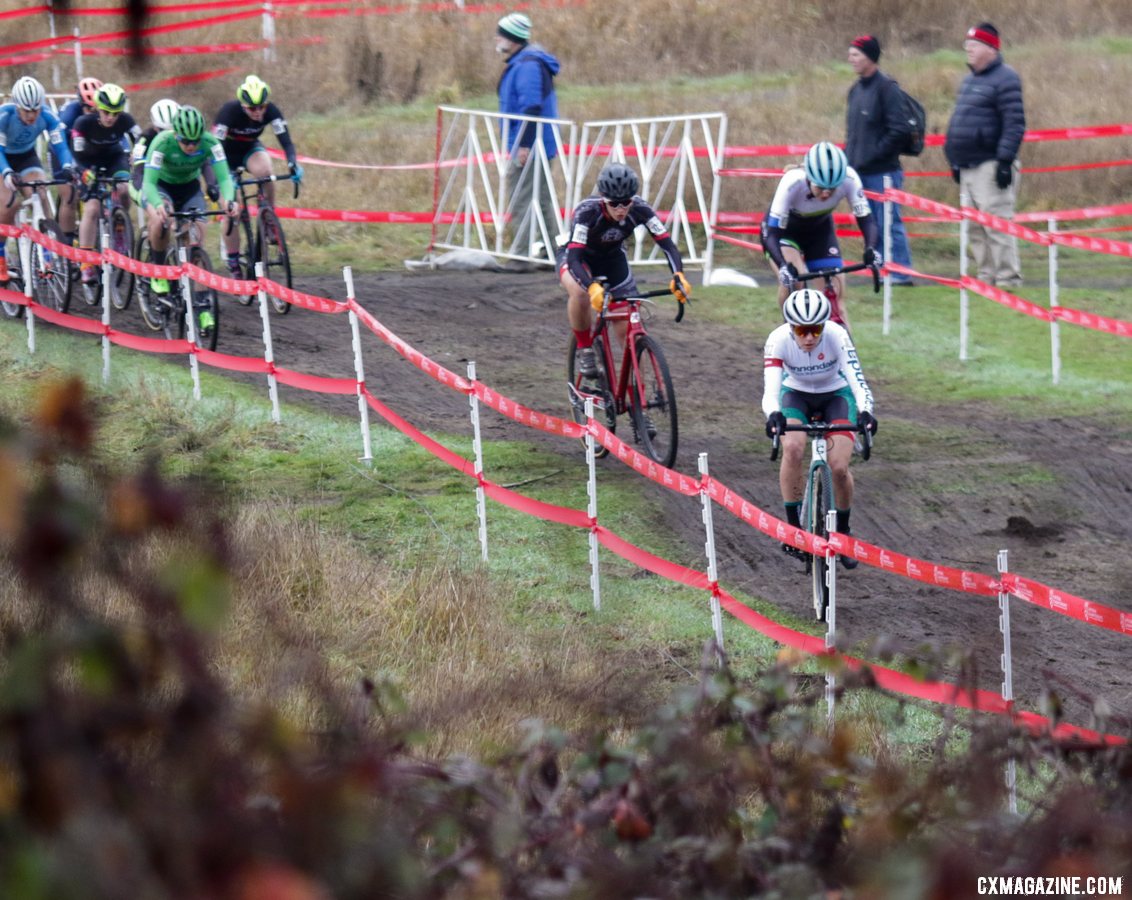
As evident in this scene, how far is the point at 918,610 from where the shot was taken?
344 inches

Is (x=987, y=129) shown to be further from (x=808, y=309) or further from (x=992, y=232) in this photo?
(x=808, y=309)

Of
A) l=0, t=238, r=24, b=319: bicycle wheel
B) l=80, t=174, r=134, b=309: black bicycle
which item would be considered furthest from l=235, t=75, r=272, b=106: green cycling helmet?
l=0, t=238, r=24, b=319: bicycle wheel

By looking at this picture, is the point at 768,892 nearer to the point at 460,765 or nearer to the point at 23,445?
the point at 460,765

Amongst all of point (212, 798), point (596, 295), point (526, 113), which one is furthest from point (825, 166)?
point (212, 798)

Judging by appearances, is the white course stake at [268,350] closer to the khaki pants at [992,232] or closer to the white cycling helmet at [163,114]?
the white cycling helmet at [163,114]

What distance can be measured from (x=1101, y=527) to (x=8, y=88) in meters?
22.3

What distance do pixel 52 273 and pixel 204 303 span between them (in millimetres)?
2351

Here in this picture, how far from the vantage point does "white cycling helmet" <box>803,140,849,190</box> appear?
1114 centimetres

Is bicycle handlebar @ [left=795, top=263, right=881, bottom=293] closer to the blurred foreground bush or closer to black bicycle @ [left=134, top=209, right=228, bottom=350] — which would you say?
black bicycle @ [left=134, top=209, right=228, bottom=350]

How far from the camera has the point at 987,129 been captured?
15.3 m

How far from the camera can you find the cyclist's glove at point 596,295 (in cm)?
1039

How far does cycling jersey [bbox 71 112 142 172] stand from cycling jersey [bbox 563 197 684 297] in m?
5.77

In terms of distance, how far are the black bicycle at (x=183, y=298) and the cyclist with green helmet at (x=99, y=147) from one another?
75cm

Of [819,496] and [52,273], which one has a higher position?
[52,273]
